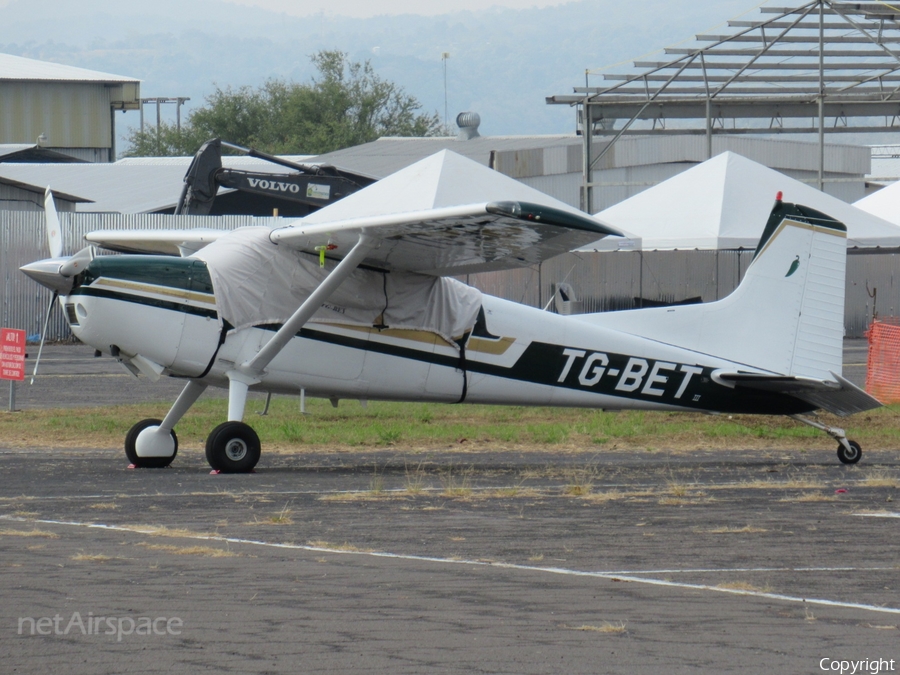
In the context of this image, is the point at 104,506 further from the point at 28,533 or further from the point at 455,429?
the point at 455,429

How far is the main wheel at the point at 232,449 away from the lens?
1124 centimetres

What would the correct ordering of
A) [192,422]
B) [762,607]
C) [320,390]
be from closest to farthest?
[762,607], [320,390], [192,422]

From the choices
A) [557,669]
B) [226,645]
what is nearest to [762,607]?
[557,669]

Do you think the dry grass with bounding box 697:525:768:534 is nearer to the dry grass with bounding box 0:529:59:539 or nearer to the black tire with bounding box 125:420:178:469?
the dry grass with bounding box 0:529:59:539

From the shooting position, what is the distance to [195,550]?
7.10 metres

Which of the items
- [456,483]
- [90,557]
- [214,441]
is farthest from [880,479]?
[90,557]

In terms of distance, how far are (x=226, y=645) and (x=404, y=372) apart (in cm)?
727

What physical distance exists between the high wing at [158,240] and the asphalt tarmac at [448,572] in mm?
2613

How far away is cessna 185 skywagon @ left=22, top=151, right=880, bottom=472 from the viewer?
439 inches

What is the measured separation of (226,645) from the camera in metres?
4.93

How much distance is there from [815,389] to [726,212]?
14962mm

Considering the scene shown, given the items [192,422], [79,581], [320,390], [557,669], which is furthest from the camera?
[192,422]

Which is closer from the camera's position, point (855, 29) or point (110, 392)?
point (110, 392)

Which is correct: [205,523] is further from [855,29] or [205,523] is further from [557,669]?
[855,29]
